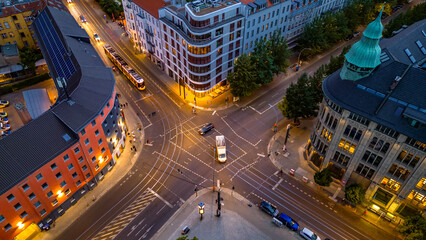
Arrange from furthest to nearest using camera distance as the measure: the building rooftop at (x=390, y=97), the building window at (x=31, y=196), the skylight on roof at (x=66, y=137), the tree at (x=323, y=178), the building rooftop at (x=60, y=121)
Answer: the tree at (x=323, y=178) → the skylight on roof at (x=66, y=137) → the building window at (x=31, y=196) → the building rooftop at (x=60, y=121) → the building rooftop at (x=390, y=97)

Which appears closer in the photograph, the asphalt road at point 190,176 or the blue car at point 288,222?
the blue car at point 288,222

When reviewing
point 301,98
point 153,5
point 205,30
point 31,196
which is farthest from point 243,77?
point 31,196

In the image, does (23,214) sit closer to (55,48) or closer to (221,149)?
(221,149)

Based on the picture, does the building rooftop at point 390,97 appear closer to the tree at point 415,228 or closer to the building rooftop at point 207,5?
the tree at point 415,228

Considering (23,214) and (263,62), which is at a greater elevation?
(263,62)

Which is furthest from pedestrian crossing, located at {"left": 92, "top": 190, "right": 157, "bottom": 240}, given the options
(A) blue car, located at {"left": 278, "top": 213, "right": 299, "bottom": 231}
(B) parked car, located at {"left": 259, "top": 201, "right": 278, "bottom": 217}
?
(A) blue car, located at {"left": 278, "top": 213, "right": 299, "bottom": 231}

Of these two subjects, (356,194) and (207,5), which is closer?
(356,194)

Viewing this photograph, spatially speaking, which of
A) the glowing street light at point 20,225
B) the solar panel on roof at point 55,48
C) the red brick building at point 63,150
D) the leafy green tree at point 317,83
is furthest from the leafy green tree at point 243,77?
the glowing street light at point 20,225
